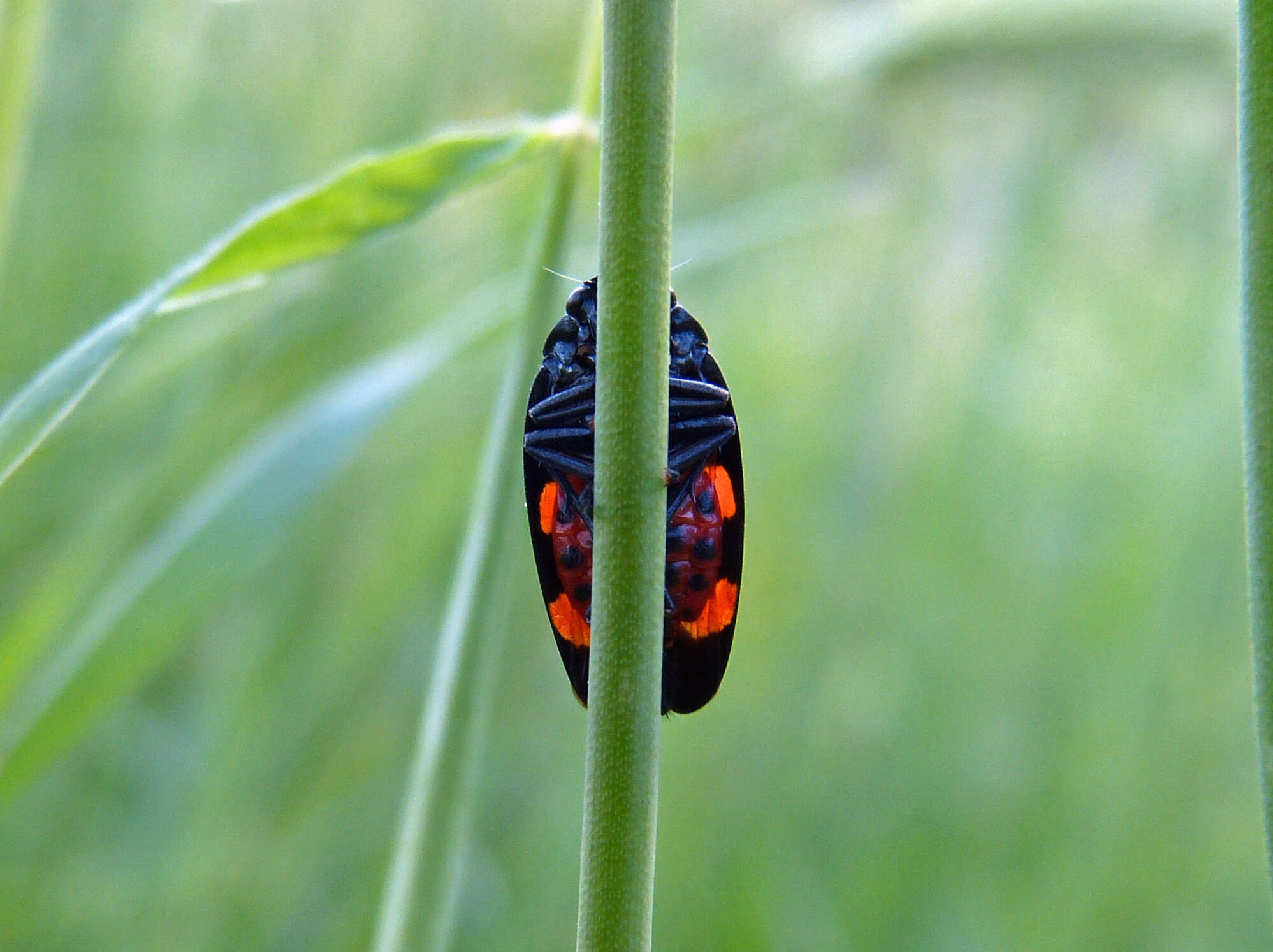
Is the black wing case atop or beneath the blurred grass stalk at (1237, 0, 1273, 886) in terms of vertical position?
atop

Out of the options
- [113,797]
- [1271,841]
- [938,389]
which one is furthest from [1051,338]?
[1271,841]

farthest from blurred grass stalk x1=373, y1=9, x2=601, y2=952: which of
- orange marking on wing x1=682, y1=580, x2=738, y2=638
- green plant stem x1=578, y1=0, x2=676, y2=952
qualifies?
green plant stem x1=578, y1=0, x2=676, y2=952

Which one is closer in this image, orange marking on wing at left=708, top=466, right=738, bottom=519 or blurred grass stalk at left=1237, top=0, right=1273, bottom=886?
blurred grass stalk at left=1237, top=0, right=1273, bottom=886

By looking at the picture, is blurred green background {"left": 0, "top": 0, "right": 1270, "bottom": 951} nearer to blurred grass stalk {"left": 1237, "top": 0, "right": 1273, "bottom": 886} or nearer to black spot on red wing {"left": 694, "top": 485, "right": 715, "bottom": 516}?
black spot on red wing {"left": 694, "top": 485, "right": 715, "bottom": 516}

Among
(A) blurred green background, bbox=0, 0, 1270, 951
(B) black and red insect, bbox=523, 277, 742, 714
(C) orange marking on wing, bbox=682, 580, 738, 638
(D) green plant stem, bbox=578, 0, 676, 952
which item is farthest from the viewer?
(A) blurred green background, bbox=0, 0, 1270, 951

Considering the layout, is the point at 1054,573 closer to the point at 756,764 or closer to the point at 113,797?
the point at 756,764

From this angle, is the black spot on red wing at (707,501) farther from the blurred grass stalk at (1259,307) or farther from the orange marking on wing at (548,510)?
the blurred grass stalk at (1259,307)
